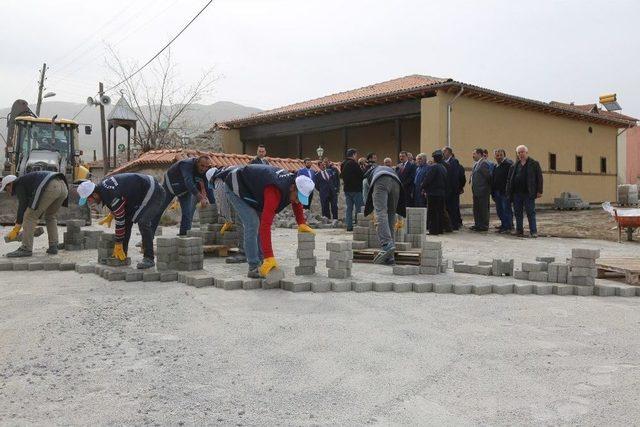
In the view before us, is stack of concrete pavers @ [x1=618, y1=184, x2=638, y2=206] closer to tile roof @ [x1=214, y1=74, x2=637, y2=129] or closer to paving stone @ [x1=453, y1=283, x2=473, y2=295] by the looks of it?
tile roof @ [x1=214, y1=74, x2=637, y2=129]

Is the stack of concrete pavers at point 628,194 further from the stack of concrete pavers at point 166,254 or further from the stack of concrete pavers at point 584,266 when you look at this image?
the stack of concrete pavers at point 166,254

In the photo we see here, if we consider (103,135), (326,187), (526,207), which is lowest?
(526,207)

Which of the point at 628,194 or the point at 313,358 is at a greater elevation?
the point at 628,194

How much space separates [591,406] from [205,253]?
638 cm

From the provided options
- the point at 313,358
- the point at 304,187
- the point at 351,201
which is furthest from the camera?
the point at 351,201

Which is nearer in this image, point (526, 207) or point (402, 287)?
point (402, 287)

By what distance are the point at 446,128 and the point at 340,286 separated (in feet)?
41.7

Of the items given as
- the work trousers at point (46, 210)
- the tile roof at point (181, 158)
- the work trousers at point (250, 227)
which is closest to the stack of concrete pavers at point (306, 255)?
the work trousers at point (250, 227)

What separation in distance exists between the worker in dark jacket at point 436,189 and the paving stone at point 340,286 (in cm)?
563

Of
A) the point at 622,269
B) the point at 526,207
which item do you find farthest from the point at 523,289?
the point at 526,207

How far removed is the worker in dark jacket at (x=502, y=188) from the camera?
11523 mm

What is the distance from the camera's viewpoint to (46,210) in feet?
27.7

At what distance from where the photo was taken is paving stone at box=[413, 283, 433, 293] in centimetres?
592

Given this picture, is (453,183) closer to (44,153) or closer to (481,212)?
(481,212)
